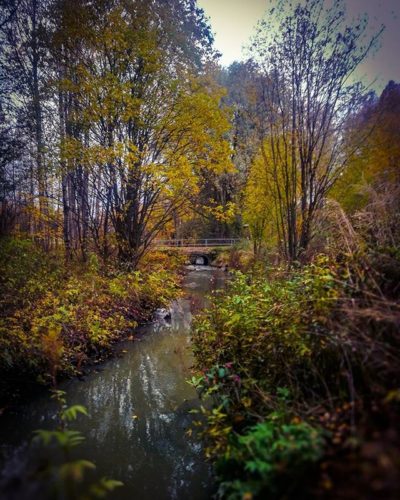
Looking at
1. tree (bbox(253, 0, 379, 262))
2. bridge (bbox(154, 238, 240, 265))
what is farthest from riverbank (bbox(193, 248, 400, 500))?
bridge (bbox(154, 238, 240, 265))

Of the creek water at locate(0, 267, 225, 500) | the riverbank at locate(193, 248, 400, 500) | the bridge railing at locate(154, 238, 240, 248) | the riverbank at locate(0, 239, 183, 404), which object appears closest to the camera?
the riverbank at locate(193, 248, 400, 500)

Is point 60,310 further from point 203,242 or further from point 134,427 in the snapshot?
point 203,242

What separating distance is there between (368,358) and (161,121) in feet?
26.0

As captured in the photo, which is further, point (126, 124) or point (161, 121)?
point (126, 124)

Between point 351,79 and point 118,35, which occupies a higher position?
point 118,35

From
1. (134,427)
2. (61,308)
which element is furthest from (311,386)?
(61,308)

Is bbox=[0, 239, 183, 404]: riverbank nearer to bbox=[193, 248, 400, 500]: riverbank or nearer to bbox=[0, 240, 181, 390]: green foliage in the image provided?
bbox=[0, 240, 181, 390]: green foliage

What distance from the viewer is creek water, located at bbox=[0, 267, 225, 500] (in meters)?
2.95

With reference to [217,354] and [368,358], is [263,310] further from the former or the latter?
[368,358]

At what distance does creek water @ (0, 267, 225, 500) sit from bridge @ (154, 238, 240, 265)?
19.0m

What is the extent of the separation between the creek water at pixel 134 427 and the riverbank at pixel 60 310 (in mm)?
415

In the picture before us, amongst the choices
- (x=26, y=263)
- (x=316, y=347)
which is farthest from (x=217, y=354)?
(x=26, y=263)

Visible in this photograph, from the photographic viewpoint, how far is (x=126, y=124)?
9.05 m

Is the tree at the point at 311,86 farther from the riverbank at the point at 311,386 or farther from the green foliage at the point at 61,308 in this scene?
the green foliage at the point at 61,308
